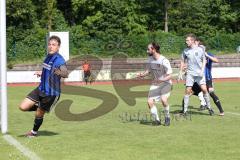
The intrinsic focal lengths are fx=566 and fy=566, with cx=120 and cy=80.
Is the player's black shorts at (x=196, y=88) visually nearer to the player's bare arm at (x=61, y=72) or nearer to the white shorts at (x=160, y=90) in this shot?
the white shorts at (x=160, y=90)

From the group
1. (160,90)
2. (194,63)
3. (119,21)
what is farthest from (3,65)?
(119,21)

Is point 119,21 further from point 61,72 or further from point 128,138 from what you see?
point 61,72

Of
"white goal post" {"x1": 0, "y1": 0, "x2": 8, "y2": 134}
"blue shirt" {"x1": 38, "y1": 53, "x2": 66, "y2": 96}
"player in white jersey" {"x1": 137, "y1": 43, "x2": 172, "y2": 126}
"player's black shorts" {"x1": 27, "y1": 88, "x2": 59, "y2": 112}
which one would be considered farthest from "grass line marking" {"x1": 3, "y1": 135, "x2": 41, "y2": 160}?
"player in white jersey" {"x1": 137, "y1": 43, "x2": 172, "y2": 126}

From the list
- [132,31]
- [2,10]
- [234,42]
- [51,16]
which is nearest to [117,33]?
[132,31]

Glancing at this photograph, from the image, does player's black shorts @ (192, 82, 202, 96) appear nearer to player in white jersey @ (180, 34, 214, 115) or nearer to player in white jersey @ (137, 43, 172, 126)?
player in white jersey @ (180, 34, 214, 115)

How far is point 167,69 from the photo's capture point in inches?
503

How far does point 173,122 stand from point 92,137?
10.3ft

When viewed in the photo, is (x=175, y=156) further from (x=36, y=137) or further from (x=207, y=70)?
(x=207, y=70)

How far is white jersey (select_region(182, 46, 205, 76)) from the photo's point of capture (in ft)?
47.9

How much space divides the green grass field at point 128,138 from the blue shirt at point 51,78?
935 mm

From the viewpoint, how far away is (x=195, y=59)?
14609 mm

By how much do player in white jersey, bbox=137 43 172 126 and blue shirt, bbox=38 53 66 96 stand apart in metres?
2.63

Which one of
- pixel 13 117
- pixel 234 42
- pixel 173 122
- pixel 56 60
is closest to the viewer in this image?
pixel 56 60

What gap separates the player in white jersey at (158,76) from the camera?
12.8m
